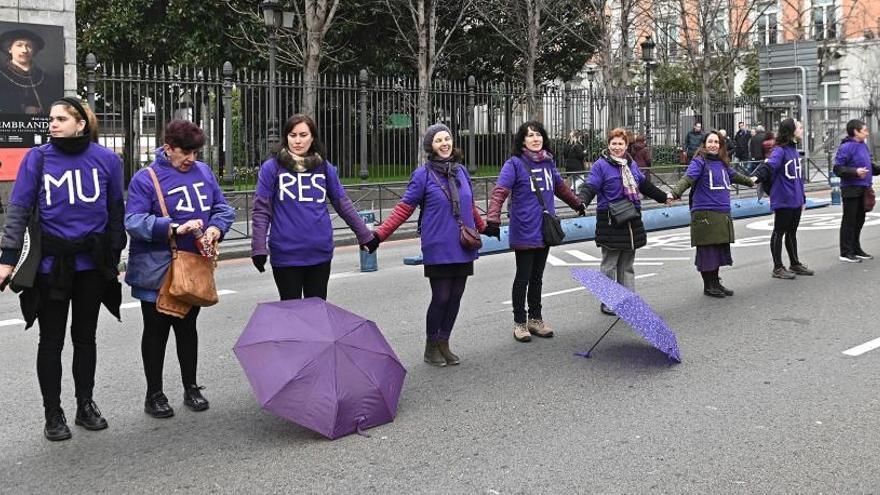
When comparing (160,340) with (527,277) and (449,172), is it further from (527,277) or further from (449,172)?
(527,277)

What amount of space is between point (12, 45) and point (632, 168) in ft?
36.4

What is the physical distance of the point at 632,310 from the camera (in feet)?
19.5

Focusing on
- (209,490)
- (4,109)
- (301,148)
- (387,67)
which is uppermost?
(387,67)

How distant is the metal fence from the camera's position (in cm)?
1881

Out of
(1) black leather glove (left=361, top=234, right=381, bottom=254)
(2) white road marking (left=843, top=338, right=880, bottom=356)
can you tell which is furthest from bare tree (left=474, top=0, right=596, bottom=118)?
(1) black leather glove (left=361, top=234, right=381, bottom=254)

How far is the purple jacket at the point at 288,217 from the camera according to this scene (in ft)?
18.0

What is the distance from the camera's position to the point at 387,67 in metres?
26.7

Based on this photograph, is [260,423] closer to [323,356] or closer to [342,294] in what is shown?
[323,356]

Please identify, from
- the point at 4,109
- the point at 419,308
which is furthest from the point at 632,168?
the point at 4,109

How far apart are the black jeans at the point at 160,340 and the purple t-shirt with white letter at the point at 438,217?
1.67 m

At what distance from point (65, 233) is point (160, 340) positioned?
84 centimetres

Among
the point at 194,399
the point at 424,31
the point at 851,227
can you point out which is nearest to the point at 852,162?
the point at 851,227

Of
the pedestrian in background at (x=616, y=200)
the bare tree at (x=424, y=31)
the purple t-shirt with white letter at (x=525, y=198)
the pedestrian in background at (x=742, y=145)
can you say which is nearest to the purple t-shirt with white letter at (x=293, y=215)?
the purple t-shirt with white letter at (x=525, y=198)

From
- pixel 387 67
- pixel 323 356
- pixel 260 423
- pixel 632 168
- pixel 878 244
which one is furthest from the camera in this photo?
pixel 387 67
